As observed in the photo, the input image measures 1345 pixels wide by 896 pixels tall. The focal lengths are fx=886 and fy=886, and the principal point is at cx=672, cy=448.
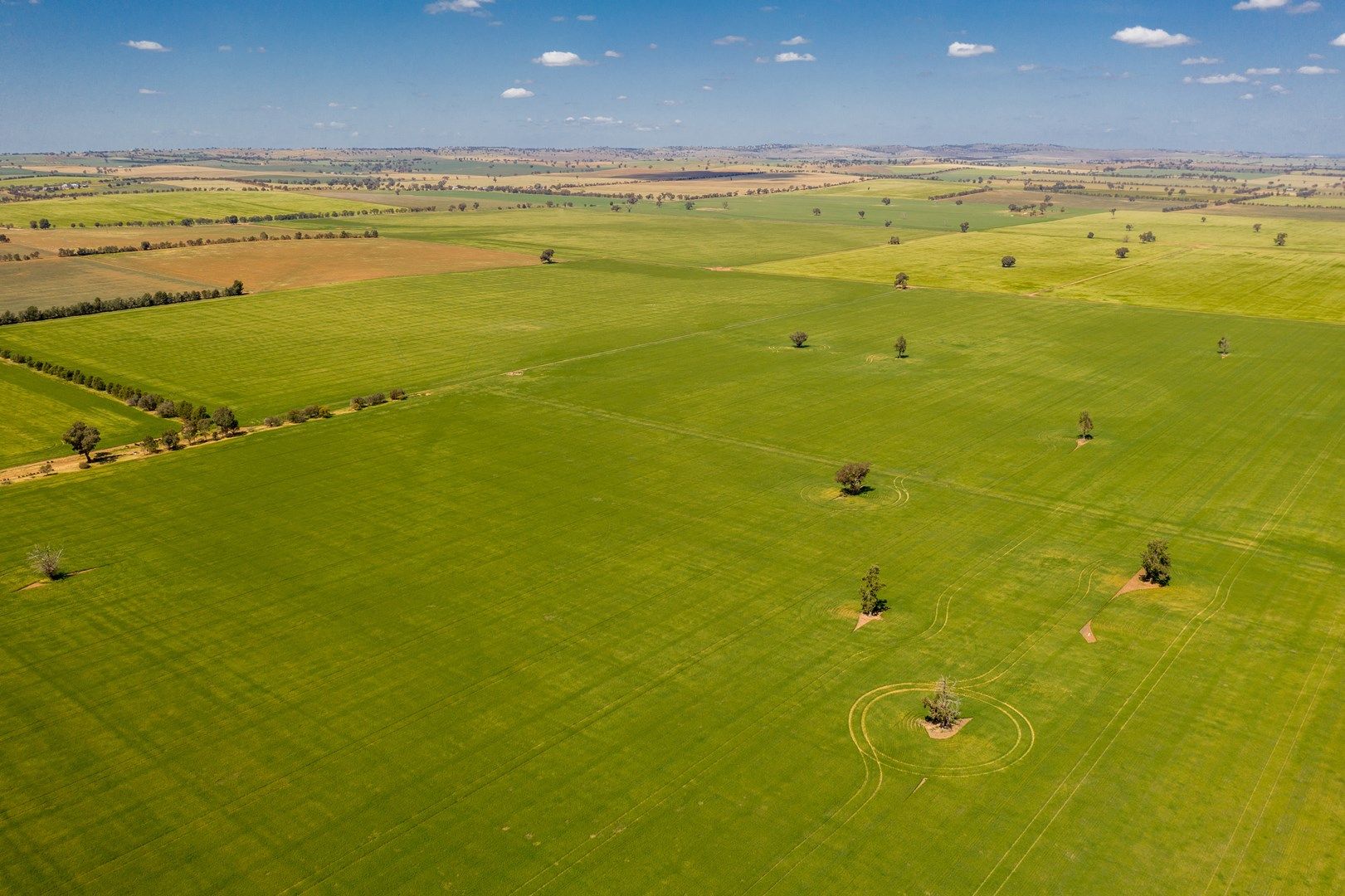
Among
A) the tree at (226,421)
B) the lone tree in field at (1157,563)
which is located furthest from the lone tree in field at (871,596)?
the tree at (226,421)

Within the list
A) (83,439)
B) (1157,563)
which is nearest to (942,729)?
(1157,563)

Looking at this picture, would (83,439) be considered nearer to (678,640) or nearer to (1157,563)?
(678,640)

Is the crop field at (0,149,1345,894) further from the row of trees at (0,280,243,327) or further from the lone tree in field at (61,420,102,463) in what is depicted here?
the row of trees at (0,280,243,327)

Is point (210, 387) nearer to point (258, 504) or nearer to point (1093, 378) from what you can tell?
point (258, 504)

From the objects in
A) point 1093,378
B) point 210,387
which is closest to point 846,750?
point 1093,378

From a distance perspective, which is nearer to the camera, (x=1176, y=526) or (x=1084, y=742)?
(x=1084, y=742)
